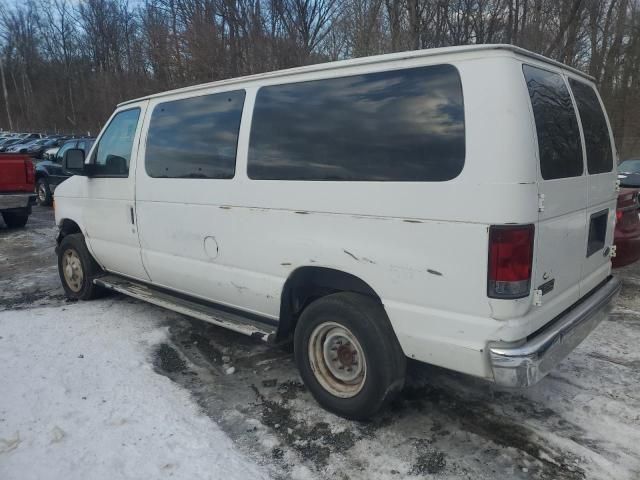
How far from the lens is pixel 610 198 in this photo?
379cm

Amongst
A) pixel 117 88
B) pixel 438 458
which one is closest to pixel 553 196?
pixel 438 458

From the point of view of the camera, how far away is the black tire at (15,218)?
1114cm

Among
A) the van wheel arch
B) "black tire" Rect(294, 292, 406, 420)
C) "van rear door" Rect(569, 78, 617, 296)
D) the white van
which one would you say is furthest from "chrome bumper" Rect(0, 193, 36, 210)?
Answer: "van rear door" Rect(569, 78, 617, 296)

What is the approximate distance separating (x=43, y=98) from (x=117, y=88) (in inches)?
1082

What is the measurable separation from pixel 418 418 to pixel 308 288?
1.14 meters

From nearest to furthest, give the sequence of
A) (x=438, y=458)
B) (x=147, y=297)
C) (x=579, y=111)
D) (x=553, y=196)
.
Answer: (x=553, y=196) < (x=438, y=458) < (x=579, y=111) < (x=147, y=297)

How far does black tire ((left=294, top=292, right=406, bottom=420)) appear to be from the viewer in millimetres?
3064

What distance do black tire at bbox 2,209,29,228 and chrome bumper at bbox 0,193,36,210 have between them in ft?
1.27

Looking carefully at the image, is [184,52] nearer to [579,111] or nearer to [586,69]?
[586,69]

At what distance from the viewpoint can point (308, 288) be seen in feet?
11.8

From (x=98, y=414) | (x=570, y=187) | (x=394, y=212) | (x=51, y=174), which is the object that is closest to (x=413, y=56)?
(x=394, y=212)

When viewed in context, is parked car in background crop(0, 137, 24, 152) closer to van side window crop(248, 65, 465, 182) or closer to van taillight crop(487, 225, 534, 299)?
van side window crop(248, 65, 465, 182)

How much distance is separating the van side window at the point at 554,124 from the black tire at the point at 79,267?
4.75 metres

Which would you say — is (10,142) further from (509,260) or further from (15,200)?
(509,260)
